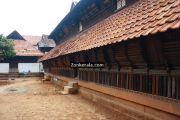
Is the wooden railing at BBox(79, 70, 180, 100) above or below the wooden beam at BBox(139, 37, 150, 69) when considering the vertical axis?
below

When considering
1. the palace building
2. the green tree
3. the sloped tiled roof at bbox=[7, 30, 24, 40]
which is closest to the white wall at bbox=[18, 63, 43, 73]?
the green tree

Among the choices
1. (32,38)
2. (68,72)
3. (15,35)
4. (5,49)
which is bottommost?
(68,72)

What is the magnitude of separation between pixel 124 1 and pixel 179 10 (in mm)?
6174

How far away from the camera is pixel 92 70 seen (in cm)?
1190

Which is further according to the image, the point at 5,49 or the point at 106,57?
the point at 5,49

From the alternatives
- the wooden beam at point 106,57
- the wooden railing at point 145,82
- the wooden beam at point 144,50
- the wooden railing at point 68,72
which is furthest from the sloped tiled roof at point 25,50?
the wooden beam at point 144,50

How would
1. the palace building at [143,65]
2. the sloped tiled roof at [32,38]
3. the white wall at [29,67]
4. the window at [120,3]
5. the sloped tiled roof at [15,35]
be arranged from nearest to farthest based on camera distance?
the palace building at [143,65], the window at [120,3], the white wall at [29,67], the sloped tiled roof at [15,35], the sloped tiled roof at [32,38]

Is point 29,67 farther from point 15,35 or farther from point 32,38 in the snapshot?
point 32,38

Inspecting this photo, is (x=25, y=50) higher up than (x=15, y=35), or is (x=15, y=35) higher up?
(x=15, y=35)

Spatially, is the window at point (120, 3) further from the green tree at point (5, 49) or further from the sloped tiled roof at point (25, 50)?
the sloped tiled roof at point (25, 50)

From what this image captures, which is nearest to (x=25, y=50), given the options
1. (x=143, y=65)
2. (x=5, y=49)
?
(x=5, y=49)

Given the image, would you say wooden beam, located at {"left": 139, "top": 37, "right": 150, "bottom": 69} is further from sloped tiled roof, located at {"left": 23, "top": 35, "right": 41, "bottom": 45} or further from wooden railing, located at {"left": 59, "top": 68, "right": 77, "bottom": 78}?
sloped tiled roof, located at {"left": 23, "top": 35, "right": 41, "bottom": 45}

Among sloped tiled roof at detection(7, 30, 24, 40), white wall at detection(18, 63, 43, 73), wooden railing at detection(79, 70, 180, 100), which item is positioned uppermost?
sloped tiled roof at detection(7, 30, 24, 40)

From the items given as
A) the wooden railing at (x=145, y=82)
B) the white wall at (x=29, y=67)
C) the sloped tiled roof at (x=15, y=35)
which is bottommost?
the wooden railing at (x=145, y=82)
